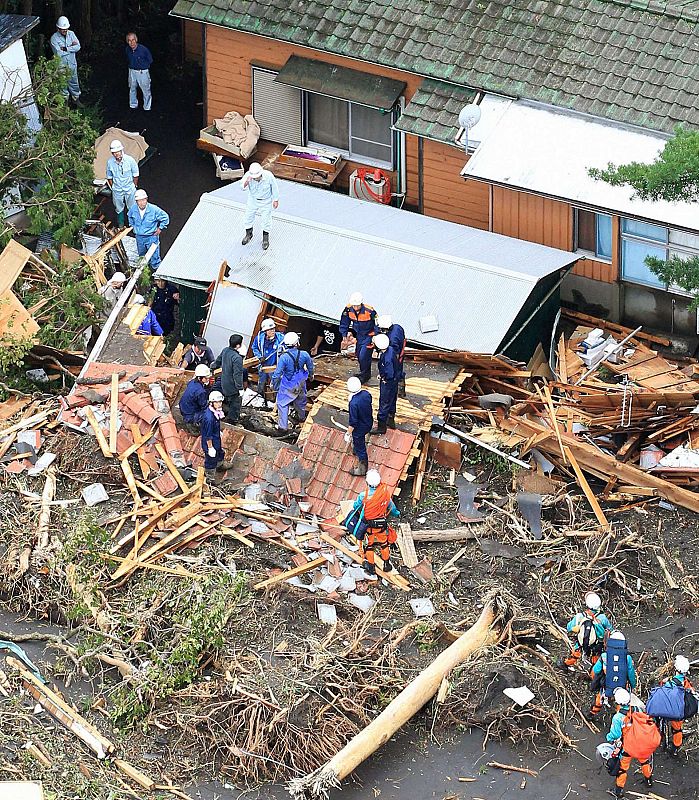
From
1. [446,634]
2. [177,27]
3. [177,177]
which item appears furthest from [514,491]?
[177,27]

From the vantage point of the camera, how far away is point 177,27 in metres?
33.6

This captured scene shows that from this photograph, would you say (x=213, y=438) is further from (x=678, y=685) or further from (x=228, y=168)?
(x=228, y=168)

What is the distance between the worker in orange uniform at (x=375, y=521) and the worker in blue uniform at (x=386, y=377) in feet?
3.75

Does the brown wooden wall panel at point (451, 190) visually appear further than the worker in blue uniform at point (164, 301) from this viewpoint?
Yes

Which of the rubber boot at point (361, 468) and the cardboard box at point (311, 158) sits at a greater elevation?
the cardboard box at point (311, 158)

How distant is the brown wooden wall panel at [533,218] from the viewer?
26938 mm

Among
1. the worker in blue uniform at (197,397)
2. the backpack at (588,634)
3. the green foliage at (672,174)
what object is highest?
the green foliage at (672,174)

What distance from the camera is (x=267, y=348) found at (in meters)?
24.7

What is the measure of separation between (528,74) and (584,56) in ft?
3.07

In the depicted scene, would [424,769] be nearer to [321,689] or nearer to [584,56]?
[321,689]

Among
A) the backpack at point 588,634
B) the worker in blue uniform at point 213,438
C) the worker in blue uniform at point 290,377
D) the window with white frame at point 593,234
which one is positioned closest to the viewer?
the backpack at point 588,634

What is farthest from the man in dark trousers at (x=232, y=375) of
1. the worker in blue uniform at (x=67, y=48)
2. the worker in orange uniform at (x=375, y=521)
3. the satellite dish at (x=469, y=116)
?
the worker in blue uniform at (x=67, y=48)

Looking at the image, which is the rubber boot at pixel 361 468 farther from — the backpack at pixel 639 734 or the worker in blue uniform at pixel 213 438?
the backpack at pixel 639 734

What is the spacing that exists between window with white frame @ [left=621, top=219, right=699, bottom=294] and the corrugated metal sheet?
892 millimetres
